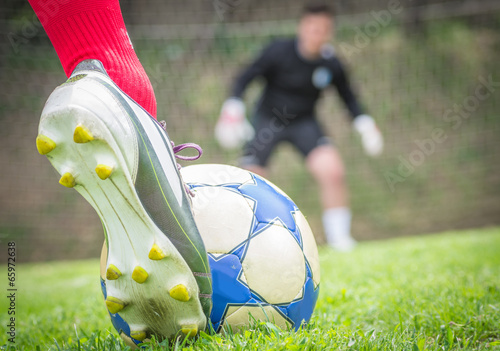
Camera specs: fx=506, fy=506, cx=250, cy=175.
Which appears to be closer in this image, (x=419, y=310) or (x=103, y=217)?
(x=103, y=217)

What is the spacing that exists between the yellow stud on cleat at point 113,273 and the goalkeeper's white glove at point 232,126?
236 cm

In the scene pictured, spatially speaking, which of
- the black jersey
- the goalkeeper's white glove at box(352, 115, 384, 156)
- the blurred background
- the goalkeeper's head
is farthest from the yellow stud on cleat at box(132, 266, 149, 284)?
the blurred background

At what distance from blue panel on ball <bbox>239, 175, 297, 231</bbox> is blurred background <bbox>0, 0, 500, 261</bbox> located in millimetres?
5087

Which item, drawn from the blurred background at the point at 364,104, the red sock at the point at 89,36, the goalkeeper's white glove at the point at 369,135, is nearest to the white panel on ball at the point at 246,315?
the red sock at the point at 89,36

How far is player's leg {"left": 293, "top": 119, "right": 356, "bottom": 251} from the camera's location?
13.7 ft

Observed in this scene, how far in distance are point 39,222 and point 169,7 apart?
5.17 metres

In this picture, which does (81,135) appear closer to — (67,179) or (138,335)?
(67,179)

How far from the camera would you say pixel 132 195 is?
1.06 m

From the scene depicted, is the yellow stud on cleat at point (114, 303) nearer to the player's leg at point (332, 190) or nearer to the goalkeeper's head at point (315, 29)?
the player's leg at point (332, 190)

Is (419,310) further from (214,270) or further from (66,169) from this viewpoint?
(66,169)

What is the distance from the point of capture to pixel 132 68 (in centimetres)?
131

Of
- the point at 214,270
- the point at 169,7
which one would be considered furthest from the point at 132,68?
the point at 169,7

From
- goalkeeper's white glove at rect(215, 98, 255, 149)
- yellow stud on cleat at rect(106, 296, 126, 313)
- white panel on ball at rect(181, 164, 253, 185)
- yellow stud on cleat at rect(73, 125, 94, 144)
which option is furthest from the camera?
goalkeeper's white glove at rect(215, 98, 255, 149)

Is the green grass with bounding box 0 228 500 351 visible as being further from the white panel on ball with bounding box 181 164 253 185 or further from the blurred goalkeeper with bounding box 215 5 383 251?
the blurred goalkeeper with bounding box 215 5 383 251
